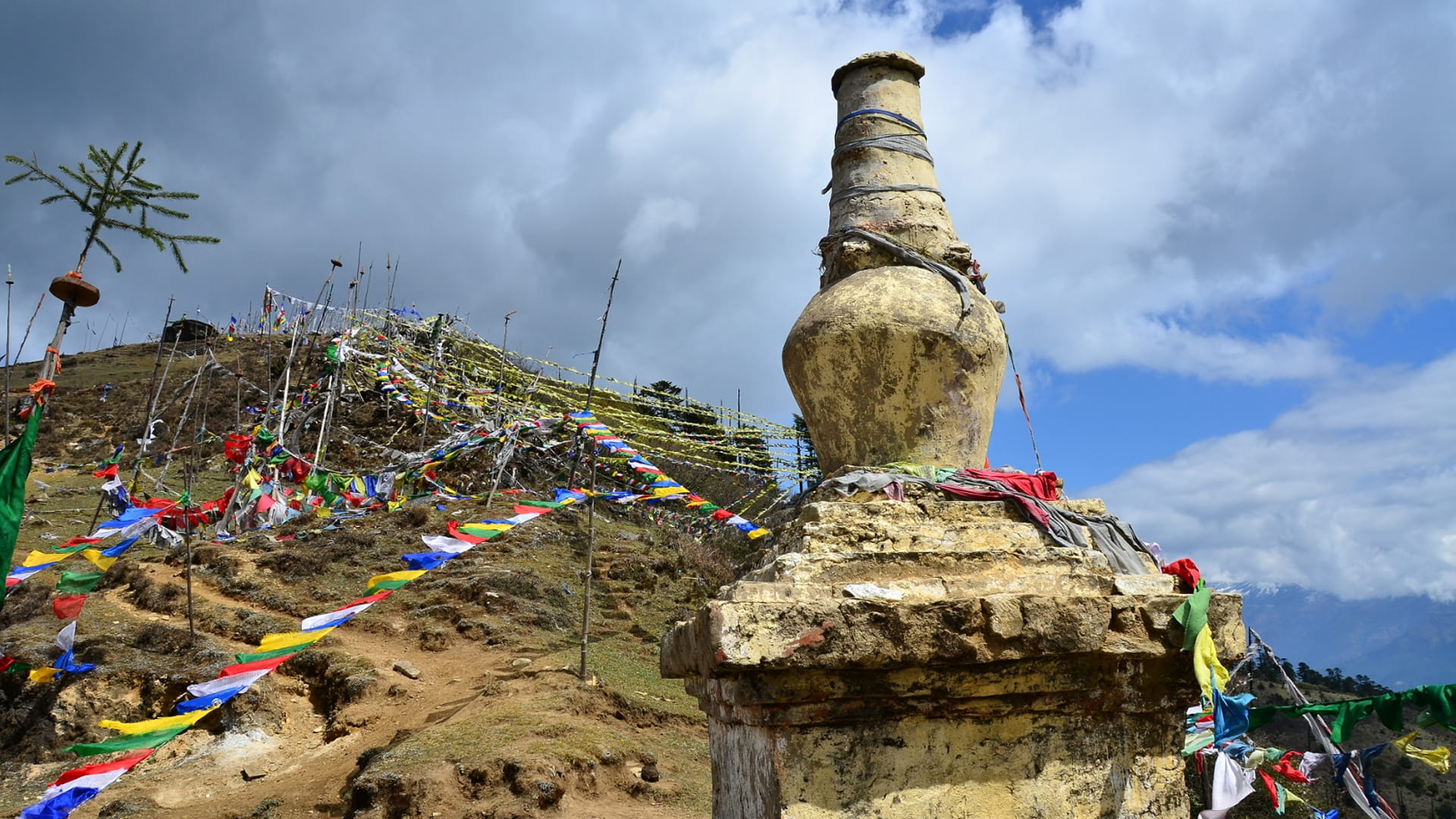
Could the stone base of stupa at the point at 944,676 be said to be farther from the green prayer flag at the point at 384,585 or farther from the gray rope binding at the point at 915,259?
the green prayer flag at the point at 384,585

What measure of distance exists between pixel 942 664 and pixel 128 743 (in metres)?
6.28

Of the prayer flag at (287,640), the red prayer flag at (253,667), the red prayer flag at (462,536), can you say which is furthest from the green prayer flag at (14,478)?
the red prayer flag at (462,536)

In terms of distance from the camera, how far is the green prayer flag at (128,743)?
656 centimetres

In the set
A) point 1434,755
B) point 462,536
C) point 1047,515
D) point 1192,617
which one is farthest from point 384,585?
point 1434,755

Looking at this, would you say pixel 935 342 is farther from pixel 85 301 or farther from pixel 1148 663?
pixel 85 301

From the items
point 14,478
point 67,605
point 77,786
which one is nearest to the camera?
point 14,478

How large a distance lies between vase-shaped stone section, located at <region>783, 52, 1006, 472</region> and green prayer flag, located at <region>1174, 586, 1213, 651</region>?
143 cm

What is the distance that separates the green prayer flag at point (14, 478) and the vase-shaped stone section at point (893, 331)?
5.79 meters

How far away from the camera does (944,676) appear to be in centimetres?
348

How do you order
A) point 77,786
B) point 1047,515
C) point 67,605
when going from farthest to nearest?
point 67,605, point 77,786, point 1047,515

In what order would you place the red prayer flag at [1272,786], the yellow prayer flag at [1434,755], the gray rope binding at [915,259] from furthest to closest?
the red prayer flag at [1272,786] → the yellow prayer flag at [1434,755] → the gray rope binding at [915,259]

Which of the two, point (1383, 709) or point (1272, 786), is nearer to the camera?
point (1383, 709)

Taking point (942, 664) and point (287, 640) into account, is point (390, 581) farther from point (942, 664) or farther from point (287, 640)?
point (942, 664)

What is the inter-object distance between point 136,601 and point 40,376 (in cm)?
1130
